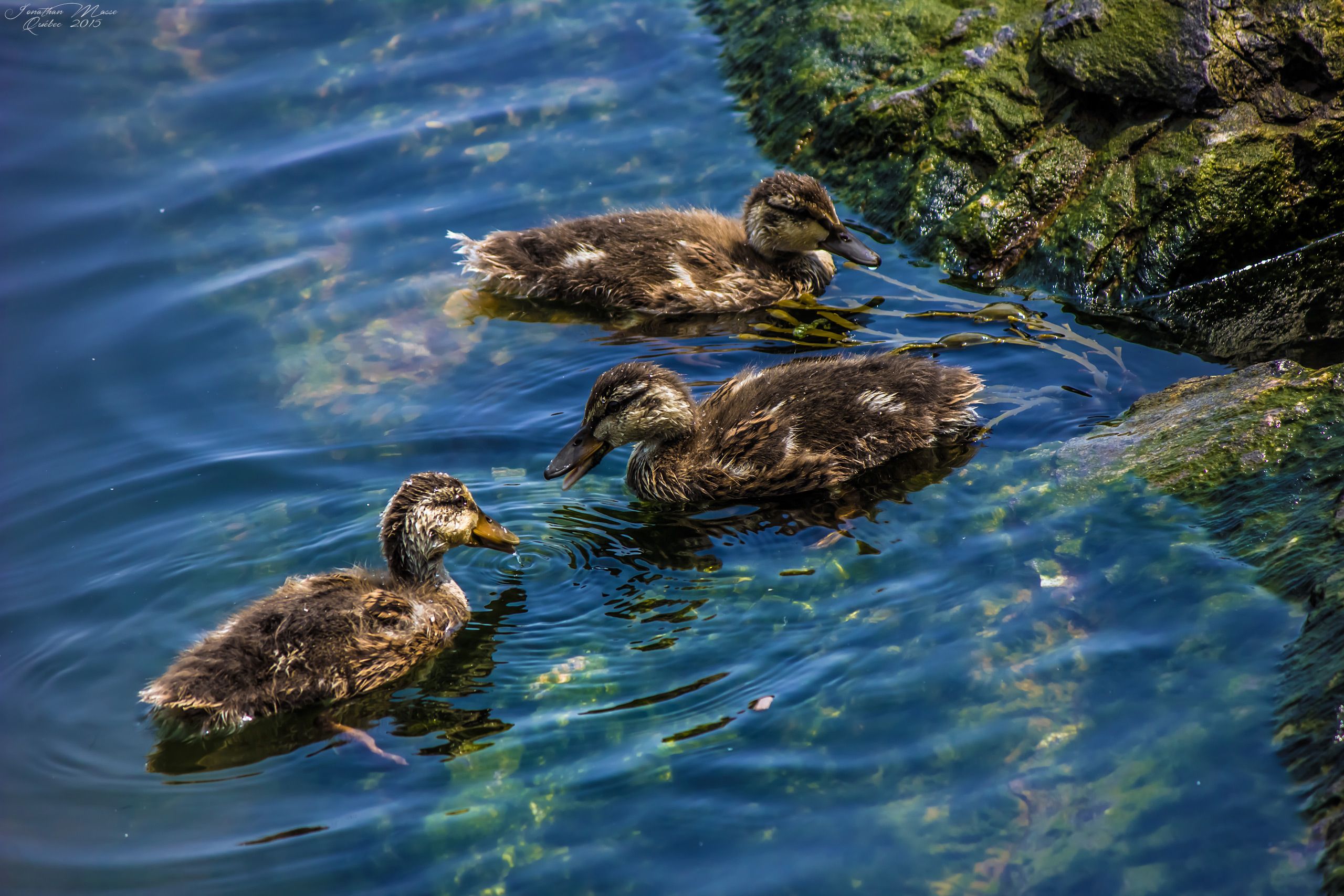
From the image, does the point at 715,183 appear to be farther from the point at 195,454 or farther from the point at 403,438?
the point at 195,454

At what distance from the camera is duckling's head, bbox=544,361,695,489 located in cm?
613

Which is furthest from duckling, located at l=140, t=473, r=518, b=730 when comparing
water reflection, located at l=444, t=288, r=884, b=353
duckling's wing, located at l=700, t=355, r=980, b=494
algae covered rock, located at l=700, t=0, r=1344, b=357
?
algae covered rock, located at l=700, t=0, r=1344, b=357

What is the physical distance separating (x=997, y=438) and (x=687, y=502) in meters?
1.70

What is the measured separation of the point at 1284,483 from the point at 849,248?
3412 mm

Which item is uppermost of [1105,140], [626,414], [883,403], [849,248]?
[1105,140]

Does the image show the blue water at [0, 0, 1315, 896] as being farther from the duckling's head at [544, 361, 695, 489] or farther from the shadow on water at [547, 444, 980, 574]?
the duckling's head at [544, 361, 695, 489]

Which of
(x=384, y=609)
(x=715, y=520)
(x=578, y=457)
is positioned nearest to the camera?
(x=384, y=609)

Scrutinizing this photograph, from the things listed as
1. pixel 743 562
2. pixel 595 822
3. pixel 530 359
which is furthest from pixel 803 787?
pixel 530 359

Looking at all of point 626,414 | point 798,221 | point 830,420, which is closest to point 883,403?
point 830,420

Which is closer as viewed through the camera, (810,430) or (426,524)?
(426,524)

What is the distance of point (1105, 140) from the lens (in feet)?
25.8

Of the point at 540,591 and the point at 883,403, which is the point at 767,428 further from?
the point at 540,591

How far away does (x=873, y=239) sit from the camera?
328 inches

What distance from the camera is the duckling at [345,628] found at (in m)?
4.79
